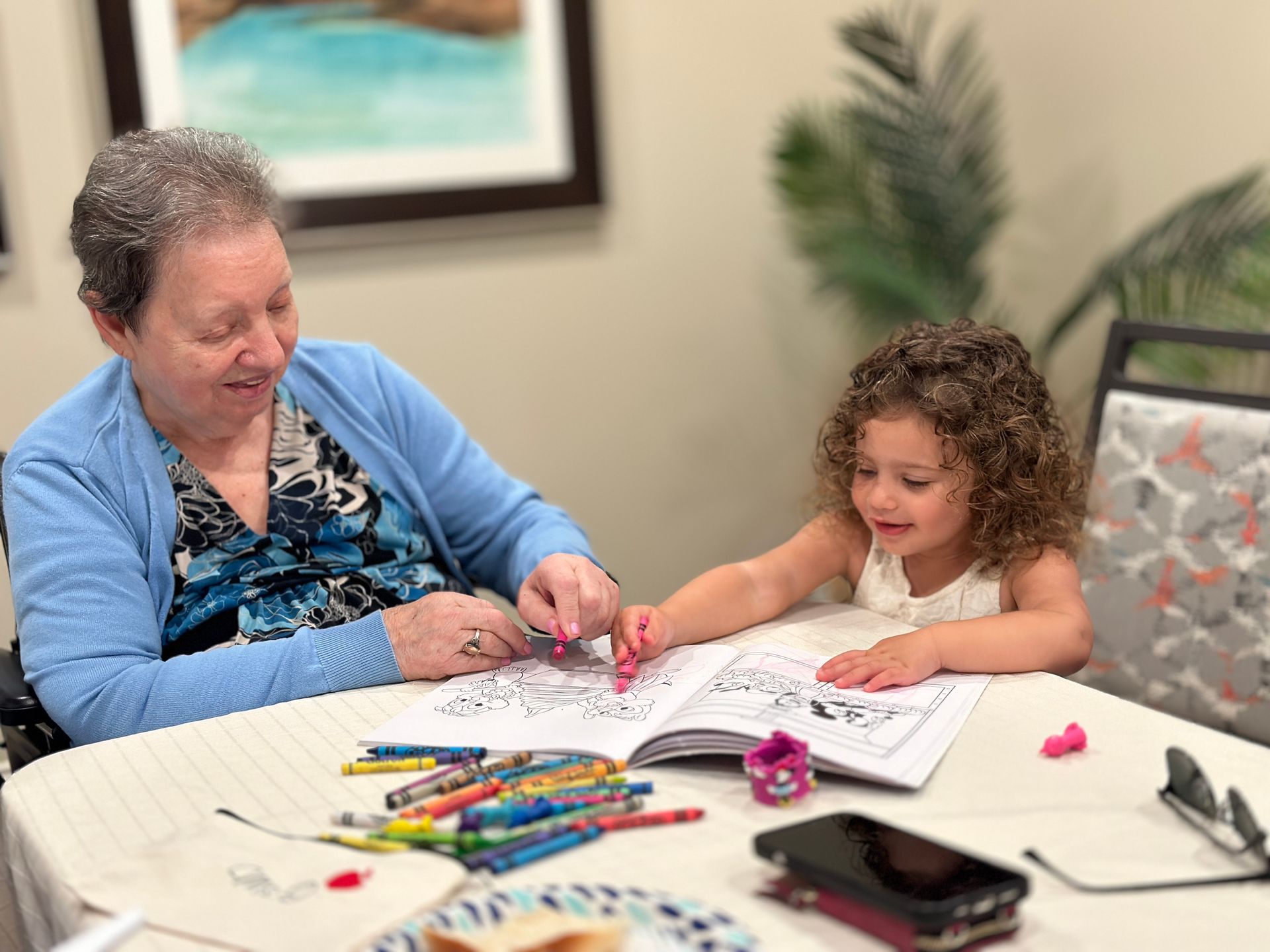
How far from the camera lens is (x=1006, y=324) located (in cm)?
321

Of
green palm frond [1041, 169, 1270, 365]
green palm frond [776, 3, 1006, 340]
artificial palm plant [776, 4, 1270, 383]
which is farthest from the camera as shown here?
green palm frond [776, 3, 1006, 340]

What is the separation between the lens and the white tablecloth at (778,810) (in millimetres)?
908

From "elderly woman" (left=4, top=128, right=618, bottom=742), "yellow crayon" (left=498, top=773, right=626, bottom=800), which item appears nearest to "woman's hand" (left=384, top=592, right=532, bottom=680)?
"elderly woman" (left=4, top=128, right=618, bottom=742)

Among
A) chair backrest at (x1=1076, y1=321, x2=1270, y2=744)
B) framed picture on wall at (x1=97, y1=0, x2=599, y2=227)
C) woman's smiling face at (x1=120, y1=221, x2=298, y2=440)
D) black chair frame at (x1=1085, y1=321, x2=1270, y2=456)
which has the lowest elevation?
chair backrest at (x1=1076, y1=321, x2=1270, y2=744)

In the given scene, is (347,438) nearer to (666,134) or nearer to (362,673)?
(362,673)

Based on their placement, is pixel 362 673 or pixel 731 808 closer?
pixel 731 808

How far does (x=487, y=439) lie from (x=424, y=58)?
95 centimetres

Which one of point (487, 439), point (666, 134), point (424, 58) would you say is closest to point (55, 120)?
point (424, 58)

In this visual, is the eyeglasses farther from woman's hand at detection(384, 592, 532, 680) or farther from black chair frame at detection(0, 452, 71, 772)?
black chair frame at detection(0, 452, 71, 772)

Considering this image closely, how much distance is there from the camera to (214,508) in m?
1.65

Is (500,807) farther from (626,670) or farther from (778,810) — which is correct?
(626,670)

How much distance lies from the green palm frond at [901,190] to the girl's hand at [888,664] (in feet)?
5.78

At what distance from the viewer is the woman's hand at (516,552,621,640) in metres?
1.53

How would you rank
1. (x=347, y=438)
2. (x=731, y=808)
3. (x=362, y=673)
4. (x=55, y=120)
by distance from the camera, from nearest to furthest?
(x=731, y=808) → (x=362, y=673) → (x=347, y=438) → (x=55, y=120)
